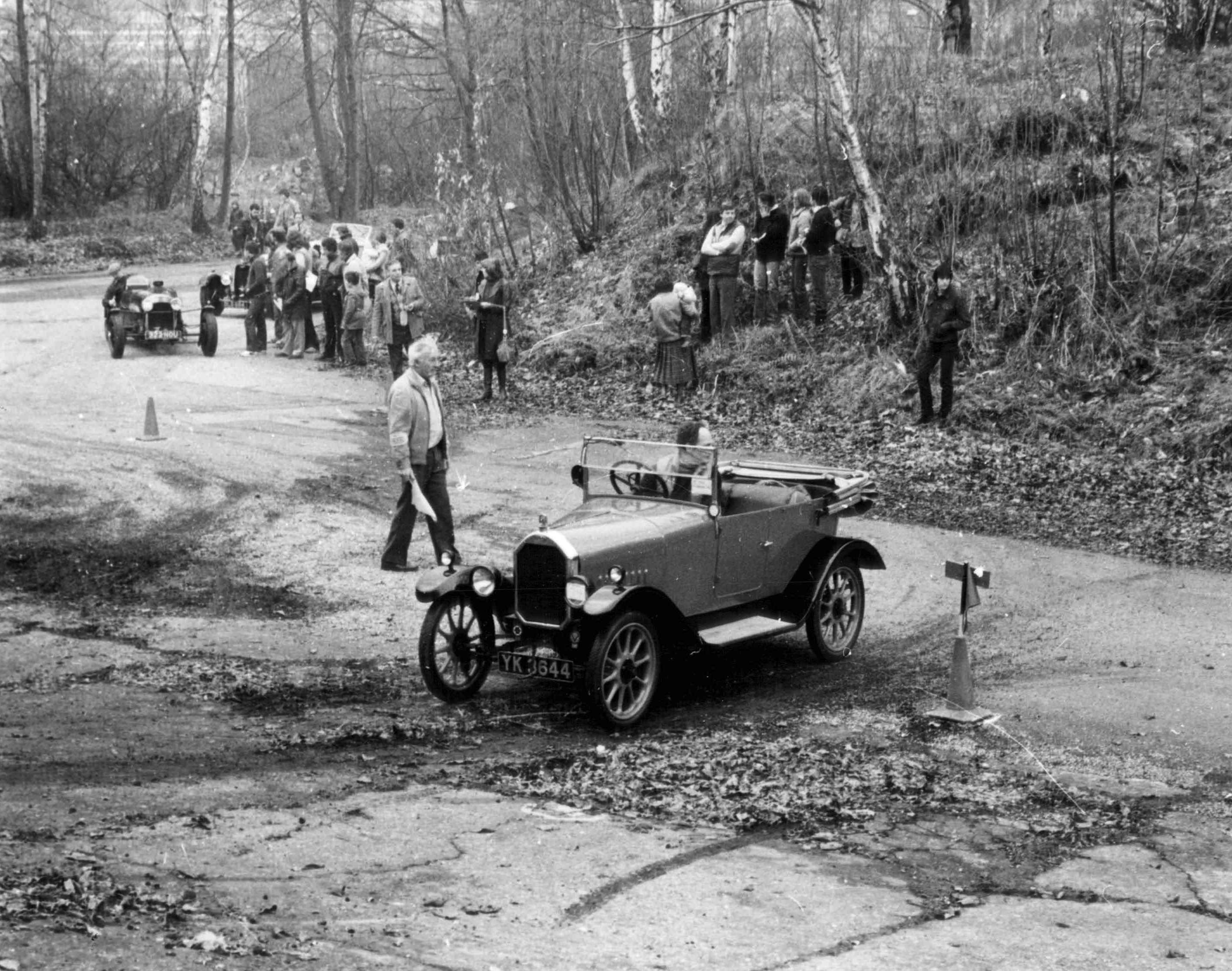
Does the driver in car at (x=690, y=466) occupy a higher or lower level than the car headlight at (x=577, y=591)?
higher

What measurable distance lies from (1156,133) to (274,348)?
15.6m

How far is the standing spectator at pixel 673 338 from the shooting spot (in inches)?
798

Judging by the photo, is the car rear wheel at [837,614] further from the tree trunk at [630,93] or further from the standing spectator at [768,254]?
the tree trunk at [630,93]

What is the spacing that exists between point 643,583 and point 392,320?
1436 centimetres

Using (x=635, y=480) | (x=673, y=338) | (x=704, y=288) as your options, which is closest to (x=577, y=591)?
(x=635, y=480)

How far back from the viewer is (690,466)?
32.2 feet

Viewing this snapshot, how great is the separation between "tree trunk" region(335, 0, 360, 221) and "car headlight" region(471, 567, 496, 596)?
3860cm

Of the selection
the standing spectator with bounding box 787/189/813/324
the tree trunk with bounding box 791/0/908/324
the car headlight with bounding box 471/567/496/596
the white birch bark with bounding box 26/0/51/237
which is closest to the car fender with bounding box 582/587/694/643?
the car headlight with bounding box 471/567/496/596

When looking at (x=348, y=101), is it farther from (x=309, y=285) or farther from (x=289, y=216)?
(x=309, y=285)

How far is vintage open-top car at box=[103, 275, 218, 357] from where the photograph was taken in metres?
24.5

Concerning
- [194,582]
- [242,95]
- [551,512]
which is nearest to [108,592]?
[194,582]

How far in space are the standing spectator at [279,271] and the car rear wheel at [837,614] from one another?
16.4 m

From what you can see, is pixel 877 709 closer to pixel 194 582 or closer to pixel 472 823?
pixel 472 823

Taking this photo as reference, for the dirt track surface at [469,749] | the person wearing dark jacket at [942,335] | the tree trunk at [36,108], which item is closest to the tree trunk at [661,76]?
the person wearing dark jacket at [942,335]
